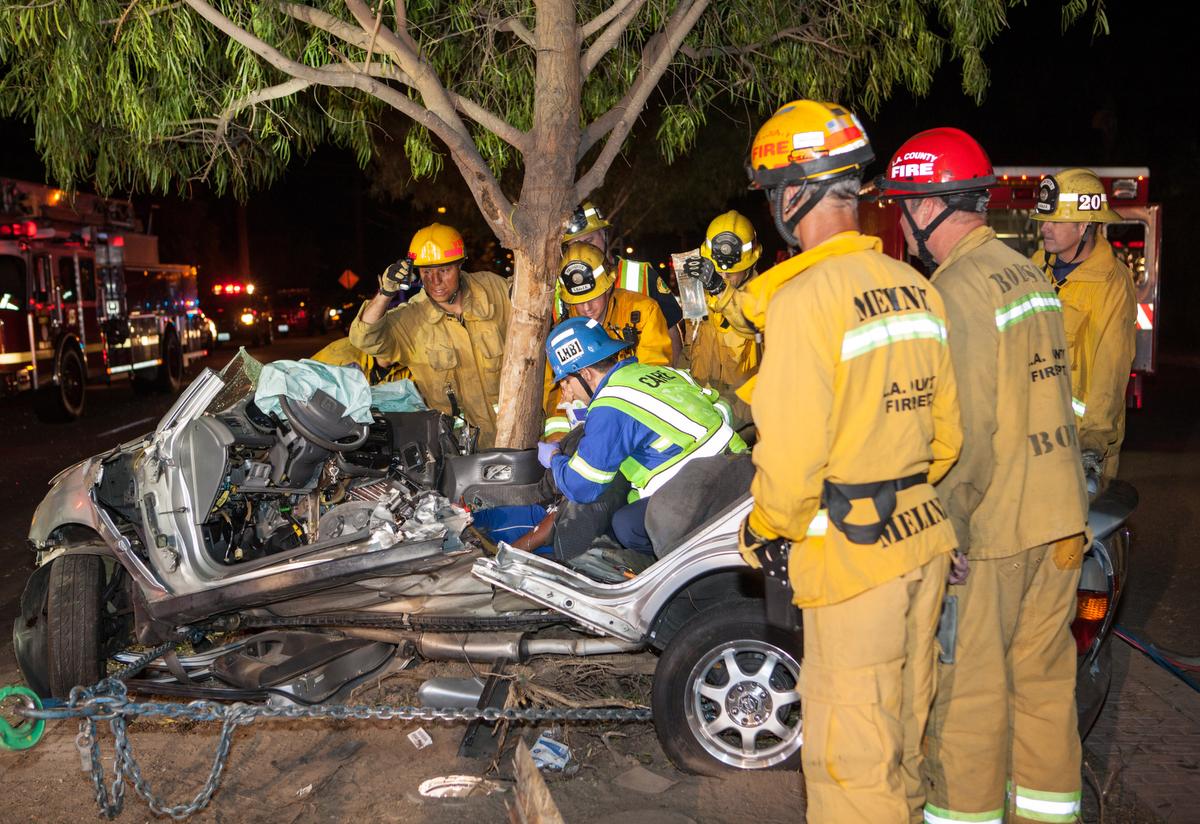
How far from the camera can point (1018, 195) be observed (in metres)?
11.7

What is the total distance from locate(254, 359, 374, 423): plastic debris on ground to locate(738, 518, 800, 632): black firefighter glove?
7.04 ft

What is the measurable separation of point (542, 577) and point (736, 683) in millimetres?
801

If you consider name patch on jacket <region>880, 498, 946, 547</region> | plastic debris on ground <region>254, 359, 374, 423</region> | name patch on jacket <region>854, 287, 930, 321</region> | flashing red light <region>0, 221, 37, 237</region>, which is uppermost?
flashing red light <region>0, 221, 37, 237</region>

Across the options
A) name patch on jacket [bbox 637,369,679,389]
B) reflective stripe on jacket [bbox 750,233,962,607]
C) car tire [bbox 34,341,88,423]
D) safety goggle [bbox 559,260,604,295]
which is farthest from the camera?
car tire [bbox 34,341,88,423]

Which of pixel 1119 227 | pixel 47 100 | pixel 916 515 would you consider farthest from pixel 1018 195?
pixel 916 515

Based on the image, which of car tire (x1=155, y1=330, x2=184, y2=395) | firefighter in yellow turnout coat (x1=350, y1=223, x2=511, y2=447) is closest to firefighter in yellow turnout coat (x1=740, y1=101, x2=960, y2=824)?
firefighter in yellow turnout coat (x1=350, y1=223, x2=511, y2=447)

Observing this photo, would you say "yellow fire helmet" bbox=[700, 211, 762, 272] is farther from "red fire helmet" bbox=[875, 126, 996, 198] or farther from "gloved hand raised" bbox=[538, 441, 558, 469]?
"red fire helmet" bbox=[875, 126, 996, 198]

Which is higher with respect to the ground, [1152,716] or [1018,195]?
[1018,195]

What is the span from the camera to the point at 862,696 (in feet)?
9.20

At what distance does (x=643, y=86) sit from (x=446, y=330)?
5.99ft

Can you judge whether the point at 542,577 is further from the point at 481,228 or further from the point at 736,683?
the point at 481,228

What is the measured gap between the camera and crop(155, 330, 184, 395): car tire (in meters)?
21.2

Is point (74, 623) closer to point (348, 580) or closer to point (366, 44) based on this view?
point (348, 580)

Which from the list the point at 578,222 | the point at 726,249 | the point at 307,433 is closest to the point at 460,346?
the point at 578,222
